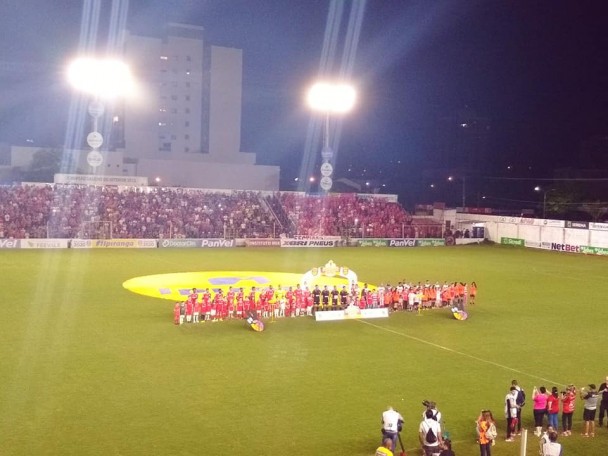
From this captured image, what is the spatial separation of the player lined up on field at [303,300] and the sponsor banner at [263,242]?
77.8 ft

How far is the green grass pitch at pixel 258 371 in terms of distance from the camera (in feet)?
36.1

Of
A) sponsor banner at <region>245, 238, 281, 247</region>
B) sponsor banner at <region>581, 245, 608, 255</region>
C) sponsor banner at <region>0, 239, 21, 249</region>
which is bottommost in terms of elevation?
sponsor banner at <region>0, 239, 21, 249</region>

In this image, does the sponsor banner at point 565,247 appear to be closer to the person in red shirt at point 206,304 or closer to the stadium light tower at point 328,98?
the stadium light tower at point 328,98

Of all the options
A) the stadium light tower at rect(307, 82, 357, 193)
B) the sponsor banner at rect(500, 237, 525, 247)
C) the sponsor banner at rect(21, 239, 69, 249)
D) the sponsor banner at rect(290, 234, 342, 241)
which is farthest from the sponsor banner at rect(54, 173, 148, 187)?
the sponsor banner at rect(500, 237, 525, 247)

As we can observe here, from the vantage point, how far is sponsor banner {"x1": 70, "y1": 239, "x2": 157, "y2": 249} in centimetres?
4147

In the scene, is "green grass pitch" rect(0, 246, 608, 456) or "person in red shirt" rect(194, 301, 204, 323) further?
"person in red shirt" rect(194, 301, 204, 323)

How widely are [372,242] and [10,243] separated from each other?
27.0m

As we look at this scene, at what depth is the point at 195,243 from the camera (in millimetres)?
45531

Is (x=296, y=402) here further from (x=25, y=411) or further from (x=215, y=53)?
(x=215, y=53)

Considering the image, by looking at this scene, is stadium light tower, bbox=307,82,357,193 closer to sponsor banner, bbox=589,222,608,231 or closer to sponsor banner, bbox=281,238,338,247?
sponsor banner, bbox=281,238,338,247

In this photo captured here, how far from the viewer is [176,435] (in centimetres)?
1088

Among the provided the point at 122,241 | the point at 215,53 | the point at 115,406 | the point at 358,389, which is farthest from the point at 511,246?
the point at 215,53

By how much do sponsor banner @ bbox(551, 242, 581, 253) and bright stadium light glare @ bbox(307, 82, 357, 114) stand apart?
20.2 m

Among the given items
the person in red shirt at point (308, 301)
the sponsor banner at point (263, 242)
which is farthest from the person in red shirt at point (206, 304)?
the sponsor banner at point (263, 242)
